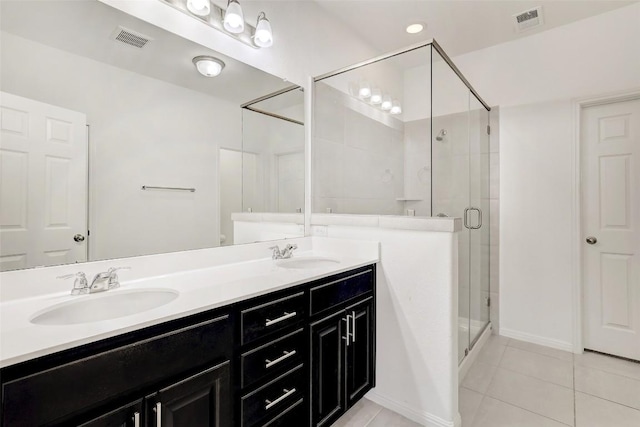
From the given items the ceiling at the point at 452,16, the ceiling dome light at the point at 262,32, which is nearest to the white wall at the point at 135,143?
the ceiling dome light at the point at 262,32

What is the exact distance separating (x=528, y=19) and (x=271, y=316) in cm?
313

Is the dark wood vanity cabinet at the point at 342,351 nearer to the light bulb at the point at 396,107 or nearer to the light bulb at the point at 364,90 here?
the light bulb at the point at 364,90

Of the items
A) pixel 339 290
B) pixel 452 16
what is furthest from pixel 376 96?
pixel 339 290

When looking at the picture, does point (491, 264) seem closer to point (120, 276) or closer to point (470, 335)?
point (470, 335)

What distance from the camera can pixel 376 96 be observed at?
2.77 metres

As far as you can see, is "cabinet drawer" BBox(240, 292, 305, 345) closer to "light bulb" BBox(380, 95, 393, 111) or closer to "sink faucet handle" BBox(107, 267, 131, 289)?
"sink faucet handle" BBox(107, 267, 131, 289)

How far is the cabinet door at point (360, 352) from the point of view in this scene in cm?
170

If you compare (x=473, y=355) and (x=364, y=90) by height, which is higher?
(x=364, y=90)

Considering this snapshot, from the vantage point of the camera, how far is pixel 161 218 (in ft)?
4.90

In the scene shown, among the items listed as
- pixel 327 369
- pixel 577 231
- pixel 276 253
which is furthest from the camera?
pixel 577 231

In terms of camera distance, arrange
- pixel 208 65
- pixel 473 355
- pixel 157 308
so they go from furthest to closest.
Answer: pixel 473 355, pixel 208 65, pixel 157 308

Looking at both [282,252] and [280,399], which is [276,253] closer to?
[282,252]

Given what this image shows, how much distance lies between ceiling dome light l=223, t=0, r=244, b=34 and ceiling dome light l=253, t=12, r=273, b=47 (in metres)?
0.13

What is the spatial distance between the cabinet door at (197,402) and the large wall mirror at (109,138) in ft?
2.26
